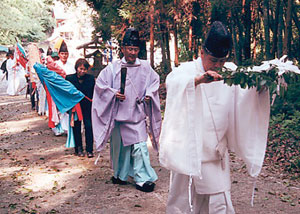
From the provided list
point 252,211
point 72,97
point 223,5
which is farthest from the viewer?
point 223,5

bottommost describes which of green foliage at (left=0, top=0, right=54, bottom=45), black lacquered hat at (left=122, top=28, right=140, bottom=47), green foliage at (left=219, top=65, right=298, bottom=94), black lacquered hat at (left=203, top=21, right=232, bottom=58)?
green foliage at (left=219, top=65, right=298, bottom=94)

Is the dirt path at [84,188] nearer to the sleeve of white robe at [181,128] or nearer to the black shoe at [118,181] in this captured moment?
the black shoe at [118,181]

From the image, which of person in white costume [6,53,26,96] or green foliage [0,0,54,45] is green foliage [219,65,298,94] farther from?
green foliage [0,0,54,45]

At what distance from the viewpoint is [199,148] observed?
3.41 m

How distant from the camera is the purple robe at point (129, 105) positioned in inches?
246

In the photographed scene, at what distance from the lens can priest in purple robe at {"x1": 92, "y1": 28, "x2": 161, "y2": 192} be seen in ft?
20.4

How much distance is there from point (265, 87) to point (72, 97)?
18.9 ft

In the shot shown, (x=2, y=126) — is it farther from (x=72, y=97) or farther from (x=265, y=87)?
(x=265, y=87)

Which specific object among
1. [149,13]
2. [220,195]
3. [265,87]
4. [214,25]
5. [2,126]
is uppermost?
[149,13]

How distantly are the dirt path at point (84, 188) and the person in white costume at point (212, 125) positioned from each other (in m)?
1.84

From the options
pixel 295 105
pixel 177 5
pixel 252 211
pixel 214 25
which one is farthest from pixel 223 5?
pixel 214 25

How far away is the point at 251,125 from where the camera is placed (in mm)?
3531

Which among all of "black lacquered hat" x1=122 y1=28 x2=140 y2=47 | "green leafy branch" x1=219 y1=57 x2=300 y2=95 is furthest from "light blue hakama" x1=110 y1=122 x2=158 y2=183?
"green leafy branch" x1=219 y1=57 x2=300 y2=95

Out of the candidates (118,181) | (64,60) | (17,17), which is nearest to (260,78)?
(118,181)
